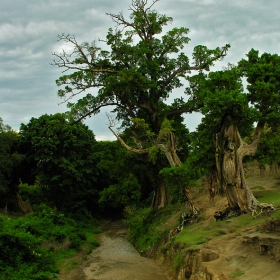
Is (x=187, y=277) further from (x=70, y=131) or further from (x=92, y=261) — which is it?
(x=70, y=131)

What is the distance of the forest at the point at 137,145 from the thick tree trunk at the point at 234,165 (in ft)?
0.14

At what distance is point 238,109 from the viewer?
15.4 metres

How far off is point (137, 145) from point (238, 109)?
8.92 meters

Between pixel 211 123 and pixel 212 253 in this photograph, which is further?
pixel 211 123

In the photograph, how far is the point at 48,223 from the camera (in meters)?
23.8

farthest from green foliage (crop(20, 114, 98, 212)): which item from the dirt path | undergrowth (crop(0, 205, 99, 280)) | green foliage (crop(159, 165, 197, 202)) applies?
green foliage (crop(159, 165, 197, 202))

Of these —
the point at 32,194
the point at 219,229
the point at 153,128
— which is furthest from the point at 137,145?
the point at 32,194

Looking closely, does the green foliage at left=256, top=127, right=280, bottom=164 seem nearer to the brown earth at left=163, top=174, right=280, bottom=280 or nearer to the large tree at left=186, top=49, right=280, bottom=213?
the large tree at left=186, top=49, right=280, bottom=213

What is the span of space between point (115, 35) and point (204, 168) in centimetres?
1173

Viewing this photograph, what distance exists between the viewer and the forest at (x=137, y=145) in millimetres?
15581

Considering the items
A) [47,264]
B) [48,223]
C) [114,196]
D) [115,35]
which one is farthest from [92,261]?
[115,35]

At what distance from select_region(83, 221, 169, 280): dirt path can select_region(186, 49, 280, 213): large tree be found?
14.1ft

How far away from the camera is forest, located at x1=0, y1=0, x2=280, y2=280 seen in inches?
613

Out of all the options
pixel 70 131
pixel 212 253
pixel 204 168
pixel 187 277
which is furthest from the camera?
pixel 70 131
